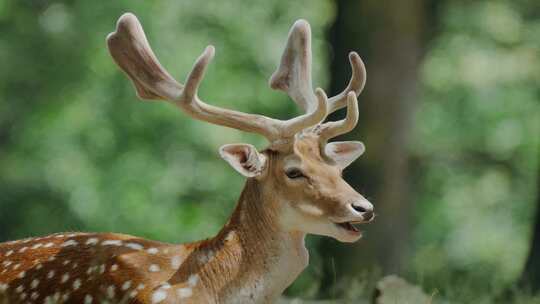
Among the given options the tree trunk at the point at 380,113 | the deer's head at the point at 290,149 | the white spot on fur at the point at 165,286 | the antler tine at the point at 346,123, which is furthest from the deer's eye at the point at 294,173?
the tree trunk at the point at 380,113

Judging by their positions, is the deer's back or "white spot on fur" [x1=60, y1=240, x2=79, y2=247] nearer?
the deer's back

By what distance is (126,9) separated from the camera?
49.3ft

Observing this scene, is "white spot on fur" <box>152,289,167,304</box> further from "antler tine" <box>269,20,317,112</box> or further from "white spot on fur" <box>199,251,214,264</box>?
"antler tine" <box>269,20,317,112</box>

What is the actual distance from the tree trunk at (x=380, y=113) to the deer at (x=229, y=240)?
15.8 ft

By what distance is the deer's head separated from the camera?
4.82 metres

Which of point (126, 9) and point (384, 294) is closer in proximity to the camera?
point (384, 294)

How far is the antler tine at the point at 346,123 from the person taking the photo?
4918 mm

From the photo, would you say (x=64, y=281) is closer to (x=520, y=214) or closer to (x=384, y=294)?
(x=384, y=294)

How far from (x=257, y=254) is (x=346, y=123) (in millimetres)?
724

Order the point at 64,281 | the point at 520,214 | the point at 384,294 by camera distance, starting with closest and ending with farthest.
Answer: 1. the point at 64,281
2. the point at 384,294
3. the point at 520,214

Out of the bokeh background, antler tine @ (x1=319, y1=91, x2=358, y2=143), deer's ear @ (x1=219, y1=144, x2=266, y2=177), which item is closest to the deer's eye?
deer's ear @ (x1=219, y1=144, x2=266, y2=177)

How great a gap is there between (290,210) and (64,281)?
1050 millimetres

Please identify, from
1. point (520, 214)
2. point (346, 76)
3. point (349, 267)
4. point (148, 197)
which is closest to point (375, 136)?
point (346, 76)

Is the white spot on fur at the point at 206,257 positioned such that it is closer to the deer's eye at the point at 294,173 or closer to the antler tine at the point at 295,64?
the deer's eye at the point at 294,173
